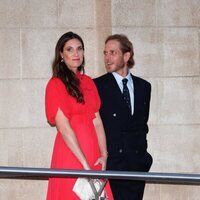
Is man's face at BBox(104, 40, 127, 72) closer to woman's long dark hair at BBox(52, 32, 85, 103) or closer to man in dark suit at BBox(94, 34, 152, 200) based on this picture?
man in dark suit at BBox(94, 34, 152, 200)

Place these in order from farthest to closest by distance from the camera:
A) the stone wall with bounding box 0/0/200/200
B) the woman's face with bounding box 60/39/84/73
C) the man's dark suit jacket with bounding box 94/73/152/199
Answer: the stone wall with bounding box 0/0/200/200, the man's dark suit jacket with bounding box 94/73/152/199, the woman's face with bounding box 60/39/84/73

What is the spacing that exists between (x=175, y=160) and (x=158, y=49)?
101 centimetres

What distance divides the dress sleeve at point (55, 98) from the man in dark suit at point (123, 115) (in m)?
0.72

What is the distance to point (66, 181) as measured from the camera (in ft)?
18.6

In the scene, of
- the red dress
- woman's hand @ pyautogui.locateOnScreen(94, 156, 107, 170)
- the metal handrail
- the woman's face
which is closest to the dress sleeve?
the red dress

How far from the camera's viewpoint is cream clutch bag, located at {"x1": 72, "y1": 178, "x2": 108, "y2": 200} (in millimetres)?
5268

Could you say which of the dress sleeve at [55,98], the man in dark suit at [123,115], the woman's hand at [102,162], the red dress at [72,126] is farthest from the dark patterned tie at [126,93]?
the dress sleeve at [55,98]

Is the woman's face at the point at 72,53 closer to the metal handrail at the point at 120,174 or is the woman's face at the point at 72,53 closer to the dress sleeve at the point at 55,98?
the dress sleeve at the point at 55,98

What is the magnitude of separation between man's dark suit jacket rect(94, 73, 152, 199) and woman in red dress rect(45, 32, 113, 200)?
424 millimetres

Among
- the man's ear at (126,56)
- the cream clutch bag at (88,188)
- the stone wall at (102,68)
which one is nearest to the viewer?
the cream clutch bag at (88,188)

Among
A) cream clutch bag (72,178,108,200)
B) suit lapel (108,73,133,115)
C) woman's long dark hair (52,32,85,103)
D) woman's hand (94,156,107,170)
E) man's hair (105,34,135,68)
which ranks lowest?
cream clutch bag (72,178,108,200)

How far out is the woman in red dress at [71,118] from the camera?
5.60 m

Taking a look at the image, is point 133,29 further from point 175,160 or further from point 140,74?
point 175,160

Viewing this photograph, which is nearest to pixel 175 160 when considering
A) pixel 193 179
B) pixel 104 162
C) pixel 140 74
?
pixel 140 74
